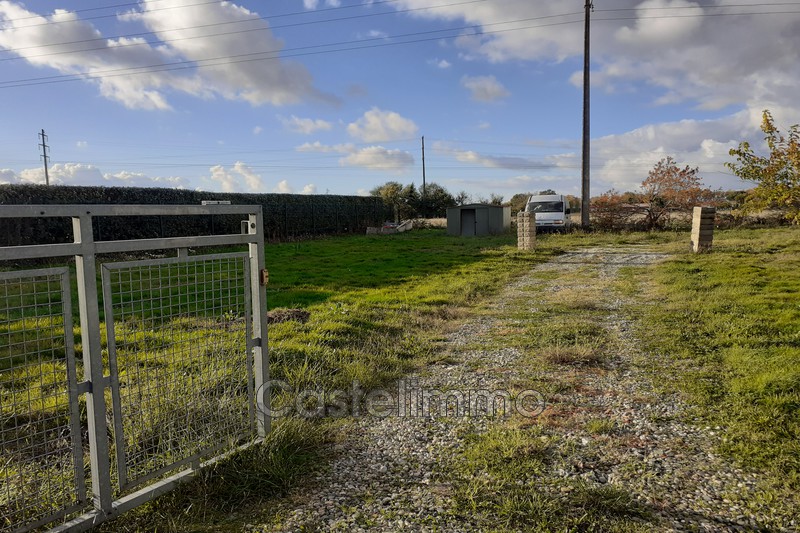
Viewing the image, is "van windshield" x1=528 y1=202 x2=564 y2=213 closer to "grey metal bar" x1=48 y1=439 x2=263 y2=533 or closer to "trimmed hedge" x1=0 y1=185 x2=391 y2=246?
"trimmed hedge" x1=0 y1=185 x2=391 y2=246

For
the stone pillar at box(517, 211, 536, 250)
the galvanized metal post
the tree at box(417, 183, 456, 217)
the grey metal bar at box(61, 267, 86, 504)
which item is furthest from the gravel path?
the tree at box(417, 183, 456, 217)

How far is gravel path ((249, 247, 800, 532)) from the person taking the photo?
2.53 meters

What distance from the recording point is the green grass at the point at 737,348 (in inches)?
132

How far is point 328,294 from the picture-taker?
→ 30.3 feet

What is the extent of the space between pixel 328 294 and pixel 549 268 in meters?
6.04

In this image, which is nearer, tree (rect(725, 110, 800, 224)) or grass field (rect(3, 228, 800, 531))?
grass field (rect(3, 228, 800, 531))

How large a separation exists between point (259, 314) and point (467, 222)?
77.8 feet

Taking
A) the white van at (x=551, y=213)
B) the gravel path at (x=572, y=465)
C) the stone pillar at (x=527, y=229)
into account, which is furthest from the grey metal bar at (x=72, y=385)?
the white van at (x=551, y=213)

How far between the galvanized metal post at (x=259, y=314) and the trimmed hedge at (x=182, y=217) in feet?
23.2

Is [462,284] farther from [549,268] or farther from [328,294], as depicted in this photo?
[549,268]

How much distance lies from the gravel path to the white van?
64.0ft

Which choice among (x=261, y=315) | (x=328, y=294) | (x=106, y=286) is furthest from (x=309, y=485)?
(x=328, y=294)

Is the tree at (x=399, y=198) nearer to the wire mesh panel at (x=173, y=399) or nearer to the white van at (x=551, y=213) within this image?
the white van at (x=551, y=213)

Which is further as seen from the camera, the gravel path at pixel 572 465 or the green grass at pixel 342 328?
the green grass at pixel 342 328
